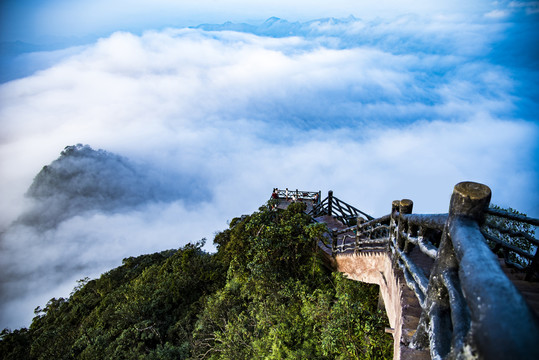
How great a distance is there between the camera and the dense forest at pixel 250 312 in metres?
5.86

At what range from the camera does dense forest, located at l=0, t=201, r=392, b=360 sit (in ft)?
19.2

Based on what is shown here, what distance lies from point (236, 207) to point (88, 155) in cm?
5812

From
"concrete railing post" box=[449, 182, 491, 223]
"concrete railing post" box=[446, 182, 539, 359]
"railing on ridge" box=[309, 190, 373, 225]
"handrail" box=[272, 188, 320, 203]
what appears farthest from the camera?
"handrail" box=[272, 188, 320, 203]

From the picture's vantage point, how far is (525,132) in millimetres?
171875

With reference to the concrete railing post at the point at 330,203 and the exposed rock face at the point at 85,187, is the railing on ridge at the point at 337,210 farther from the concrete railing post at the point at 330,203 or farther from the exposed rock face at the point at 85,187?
the exposed rock face at the point at 85,187

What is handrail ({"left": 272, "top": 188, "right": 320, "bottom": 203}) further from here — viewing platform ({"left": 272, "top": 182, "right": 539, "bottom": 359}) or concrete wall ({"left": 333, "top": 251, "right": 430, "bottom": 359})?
viewing platform ({"left": 272, "top": 182, "right": 539, "bottom": 359})

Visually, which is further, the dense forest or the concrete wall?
the dense forest

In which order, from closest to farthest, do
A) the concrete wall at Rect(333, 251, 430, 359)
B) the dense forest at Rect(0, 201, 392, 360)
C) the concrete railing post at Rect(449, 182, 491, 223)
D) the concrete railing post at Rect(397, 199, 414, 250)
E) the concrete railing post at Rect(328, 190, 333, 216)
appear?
the concrete railing post at Rect(449, 182, 491, 223) → the concrete wall at Rect(333, 251, 430, 359) → the concrete railing post at Rect(397, 199, 414, 250) → the dense forest at Rect(0, 201, 392, 360) → the concrete railing post at Rect(328, 190, 333, 216)

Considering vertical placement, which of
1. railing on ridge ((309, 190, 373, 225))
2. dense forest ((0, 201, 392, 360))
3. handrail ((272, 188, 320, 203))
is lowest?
dense forest ((0, 201, 392, 360))

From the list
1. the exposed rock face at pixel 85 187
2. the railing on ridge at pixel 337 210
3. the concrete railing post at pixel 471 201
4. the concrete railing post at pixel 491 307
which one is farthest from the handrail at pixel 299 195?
the exposed rock face at pixel 85 187

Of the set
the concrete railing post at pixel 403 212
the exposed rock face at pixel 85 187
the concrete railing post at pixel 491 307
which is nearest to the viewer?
the concrete railing post at pixel 491 307

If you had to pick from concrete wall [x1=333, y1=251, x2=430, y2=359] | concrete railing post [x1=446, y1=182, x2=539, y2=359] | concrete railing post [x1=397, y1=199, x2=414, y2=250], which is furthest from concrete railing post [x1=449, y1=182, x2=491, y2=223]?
concrete railing post [x1=397, y1=199, x2=414, y2=250]

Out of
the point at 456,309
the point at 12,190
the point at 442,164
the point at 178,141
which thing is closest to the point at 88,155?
the point at 12,190

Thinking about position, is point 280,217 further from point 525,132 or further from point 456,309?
point 525,132
